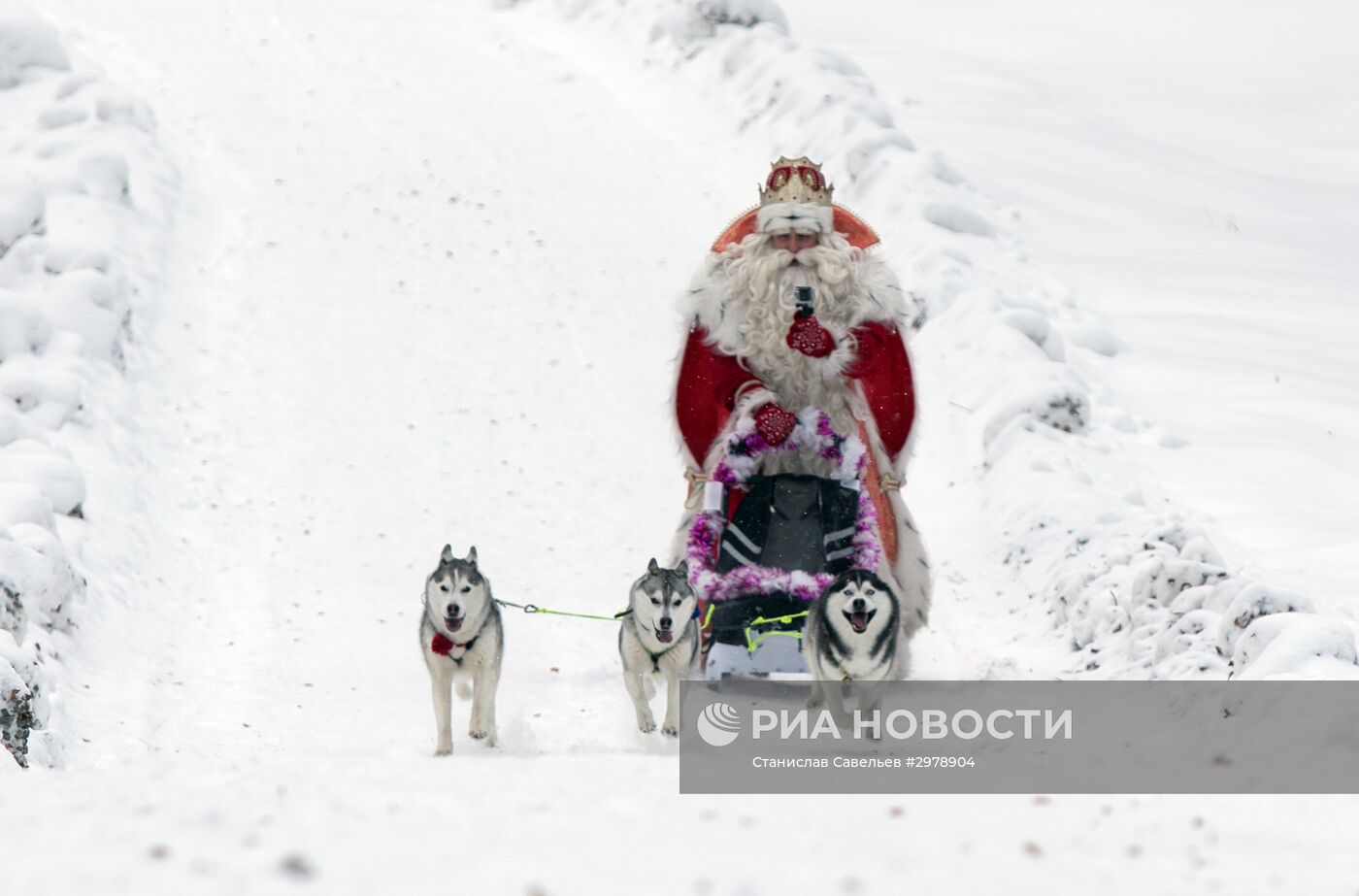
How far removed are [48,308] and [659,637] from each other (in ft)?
21.0

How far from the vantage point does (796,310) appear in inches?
274

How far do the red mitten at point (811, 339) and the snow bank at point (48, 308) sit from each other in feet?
11.4

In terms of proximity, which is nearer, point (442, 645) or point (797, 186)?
point (442, 645)

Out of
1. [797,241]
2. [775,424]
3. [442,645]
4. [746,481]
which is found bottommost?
[442,645]

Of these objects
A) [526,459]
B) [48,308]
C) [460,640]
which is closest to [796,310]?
[460,640]

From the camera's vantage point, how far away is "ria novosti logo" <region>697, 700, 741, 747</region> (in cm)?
551

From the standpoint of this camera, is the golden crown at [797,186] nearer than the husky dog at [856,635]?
No

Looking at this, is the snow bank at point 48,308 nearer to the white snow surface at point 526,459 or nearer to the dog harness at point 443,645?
the white snow surface at point 526,459

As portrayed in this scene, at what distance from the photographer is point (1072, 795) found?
4.49 metres

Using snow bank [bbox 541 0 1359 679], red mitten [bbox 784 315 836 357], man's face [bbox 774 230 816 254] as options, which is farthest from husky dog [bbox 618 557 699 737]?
snow bank [bbox 541 0 1359 679]

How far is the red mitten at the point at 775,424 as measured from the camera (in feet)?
22.2

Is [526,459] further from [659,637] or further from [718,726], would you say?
[718,726]

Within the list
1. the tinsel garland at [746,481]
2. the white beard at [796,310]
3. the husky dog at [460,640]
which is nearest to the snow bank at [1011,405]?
the tinsel garland at [746,481]

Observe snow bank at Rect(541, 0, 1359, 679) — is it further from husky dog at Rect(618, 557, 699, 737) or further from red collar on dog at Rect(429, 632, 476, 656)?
red collar on dog at Rect(429, 632, 476, 656)
